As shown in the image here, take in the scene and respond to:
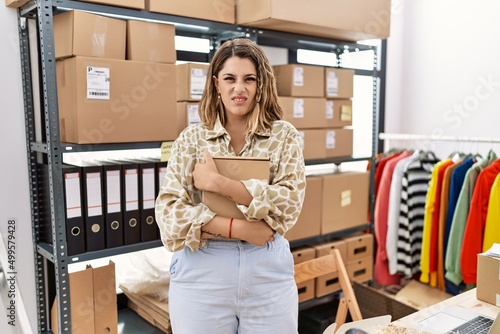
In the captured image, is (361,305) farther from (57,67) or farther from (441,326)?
(57,67)

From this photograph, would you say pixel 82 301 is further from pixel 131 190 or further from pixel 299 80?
pixel 299 80

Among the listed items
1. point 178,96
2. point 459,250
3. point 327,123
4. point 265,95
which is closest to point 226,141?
point 265,95

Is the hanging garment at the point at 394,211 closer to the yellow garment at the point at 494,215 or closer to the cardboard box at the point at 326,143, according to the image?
the cardboard box at the point at 326,143

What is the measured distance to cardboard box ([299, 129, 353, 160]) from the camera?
2.57 m

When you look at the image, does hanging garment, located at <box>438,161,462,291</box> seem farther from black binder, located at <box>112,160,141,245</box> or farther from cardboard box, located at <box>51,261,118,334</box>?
cardboard box, located at <box>51,261,118,334</box>

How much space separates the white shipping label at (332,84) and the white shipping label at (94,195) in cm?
143

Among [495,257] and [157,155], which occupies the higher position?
[157,155]

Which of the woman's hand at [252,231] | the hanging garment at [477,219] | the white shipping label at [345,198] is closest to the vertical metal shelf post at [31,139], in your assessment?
the woman's hand at [252,231]

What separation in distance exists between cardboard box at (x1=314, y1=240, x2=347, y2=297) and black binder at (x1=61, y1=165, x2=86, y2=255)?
1.31 metres

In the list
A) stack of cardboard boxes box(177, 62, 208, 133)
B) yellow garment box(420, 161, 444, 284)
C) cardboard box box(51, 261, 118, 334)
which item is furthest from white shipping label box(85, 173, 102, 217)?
yellow garment box(420, 161, 444, 284)

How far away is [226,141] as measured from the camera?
154 centimetres

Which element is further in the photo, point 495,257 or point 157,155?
point 157,155

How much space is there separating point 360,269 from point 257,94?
1721mm

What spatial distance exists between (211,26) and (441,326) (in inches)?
61.4
